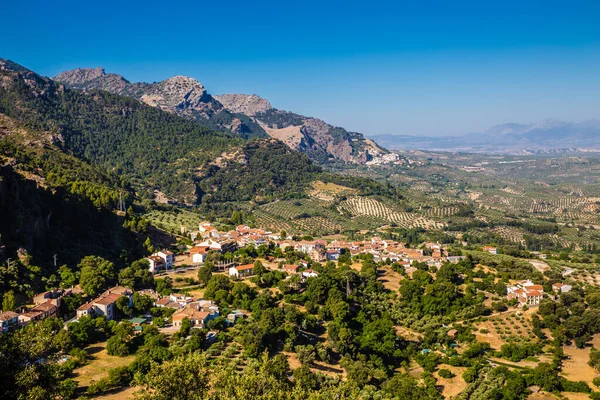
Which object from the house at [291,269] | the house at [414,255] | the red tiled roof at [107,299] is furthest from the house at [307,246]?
the red tiled roof at [107,299]

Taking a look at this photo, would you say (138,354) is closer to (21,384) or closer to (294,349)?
(294,349)

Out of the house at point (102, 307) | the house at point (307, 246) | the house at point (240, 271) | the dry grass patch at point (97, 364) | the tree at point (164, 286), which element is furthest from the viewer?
the house at point (307, 246)

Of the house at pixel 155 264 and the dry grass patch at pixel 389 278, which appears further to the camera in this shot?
the dry grass patch at pixel 389 278

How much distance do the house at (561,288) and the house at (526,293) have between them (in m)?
2.09

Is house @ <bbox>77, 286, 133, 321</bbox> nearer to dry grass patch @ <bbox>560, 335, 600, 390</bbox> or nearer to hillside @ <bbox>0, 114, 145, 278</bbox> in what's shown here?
hillside @ <bbox>0, 114, 145, 278</bbox>

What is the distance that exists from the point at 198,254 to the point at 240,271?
8568 mm

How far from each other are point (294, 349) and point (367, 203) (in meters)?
103

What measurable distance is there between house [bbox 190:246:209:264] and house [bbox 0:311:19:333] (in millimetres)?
25623

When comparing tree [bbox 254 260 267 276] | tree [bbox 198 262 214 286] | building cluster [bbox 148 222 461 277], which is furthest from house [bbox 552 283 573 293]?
tree [bbox 198 262 214 286]

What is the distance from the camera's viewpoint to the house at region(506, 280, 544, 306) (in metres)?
52.3

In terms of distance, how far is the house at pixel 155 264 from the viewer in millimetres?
54969

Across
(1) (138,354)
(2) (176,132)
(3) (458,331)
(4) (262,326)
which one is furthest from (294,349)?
(2) (176,132)

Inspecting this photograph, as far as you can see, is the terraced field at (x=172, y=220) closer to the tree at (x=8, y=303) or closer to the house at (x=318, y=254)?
the house at (x=318, y=254)

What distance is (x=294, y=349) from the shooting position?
126 ft
